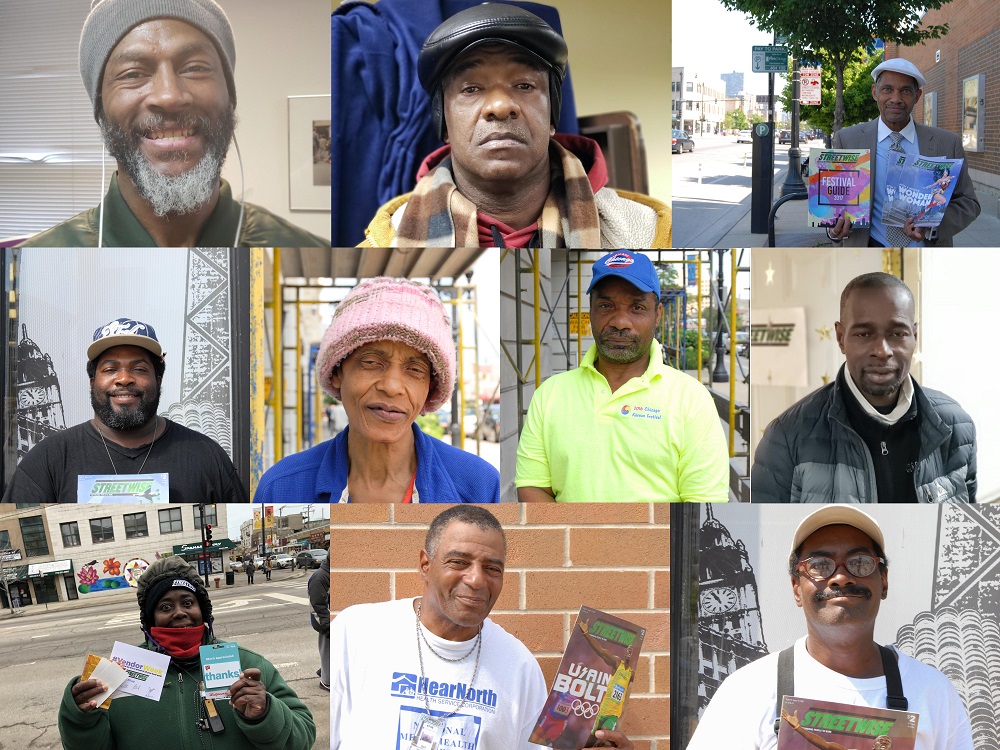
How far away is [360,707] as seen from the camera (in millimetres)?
3557

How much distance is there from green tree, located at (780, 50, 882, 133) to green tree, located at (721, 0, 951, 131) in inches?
0.7

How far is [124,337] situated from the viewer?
150 inches

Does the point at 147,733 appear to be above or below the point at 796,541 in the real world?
below

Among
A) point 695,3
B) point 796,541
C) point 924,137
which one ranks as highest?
point 695,3

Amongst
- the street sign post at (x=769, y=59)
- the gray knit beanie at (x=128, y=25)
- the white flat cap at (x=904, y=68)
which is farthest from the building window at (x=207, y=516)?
the white flat cap at (x=904, y=68)

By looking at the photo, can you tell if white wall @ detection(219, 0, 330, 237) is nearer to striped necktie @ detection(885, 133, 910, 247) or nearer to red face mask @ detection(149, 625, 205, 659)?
red face mask @ detection(149, 625, 205, 659)

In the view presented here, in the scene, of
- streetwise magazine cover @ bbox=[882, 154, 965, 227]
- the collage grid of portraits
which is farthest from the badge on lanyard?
streetwise magazine cover @ bbox=[882, 154, 965, 227]

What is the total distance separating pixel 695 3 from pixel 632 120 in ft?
1.70

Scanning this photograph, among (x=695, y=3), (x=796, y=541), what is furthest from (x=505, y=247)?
(x=796, y=541)

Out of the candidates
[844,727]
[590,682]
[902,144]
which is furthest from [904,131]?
[590,682]

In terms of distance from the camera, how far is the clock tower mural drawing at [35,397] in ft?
12.6

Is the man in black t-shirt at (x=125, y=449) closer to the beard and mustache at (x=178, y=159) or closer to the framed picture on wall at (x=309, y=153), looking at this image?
the beard and mustache at (x=178, y=159)

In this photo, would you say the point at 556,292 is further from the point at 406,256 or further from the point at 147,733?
the point at 147,733

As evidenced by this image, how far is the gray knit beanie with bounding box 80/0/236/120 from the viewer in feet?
12.3
